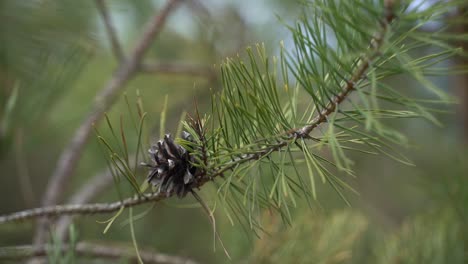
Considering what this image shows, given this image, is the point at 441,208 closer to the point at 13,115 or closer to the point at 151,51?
the point at 13,115

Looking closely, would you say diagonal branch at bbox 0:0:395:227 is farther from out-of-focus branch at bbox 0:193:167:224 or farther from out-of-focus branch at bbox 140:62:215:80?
out-of-focus branch at bbox 140:62:215:80

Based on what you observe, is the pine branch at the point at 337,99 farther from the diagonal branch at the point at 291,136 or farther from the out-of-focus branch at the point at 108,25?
the out-of-focus branch at the point at 108,25

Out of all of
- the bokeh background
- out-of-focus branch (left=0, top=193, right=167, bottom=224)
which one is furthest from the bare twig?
out-of-focus branch (left=0, top=193, right=167, bottom=224)

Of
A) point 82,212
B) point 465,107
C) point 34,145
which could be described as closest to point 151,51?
point 34,145

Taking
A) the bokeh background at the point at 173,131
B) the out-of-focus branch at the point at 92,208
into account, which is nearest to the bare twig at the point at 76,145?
the bokeh background at the point at 173,131

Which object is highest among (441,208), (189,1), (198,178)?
(189,1)

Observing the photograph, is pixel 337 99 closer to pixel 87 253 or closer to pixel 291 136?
pixel 291 136

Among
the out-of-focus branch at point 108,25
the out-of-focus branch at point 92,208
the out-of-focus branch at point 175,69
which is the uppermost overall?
the out-of-focus branch at point 108,25
